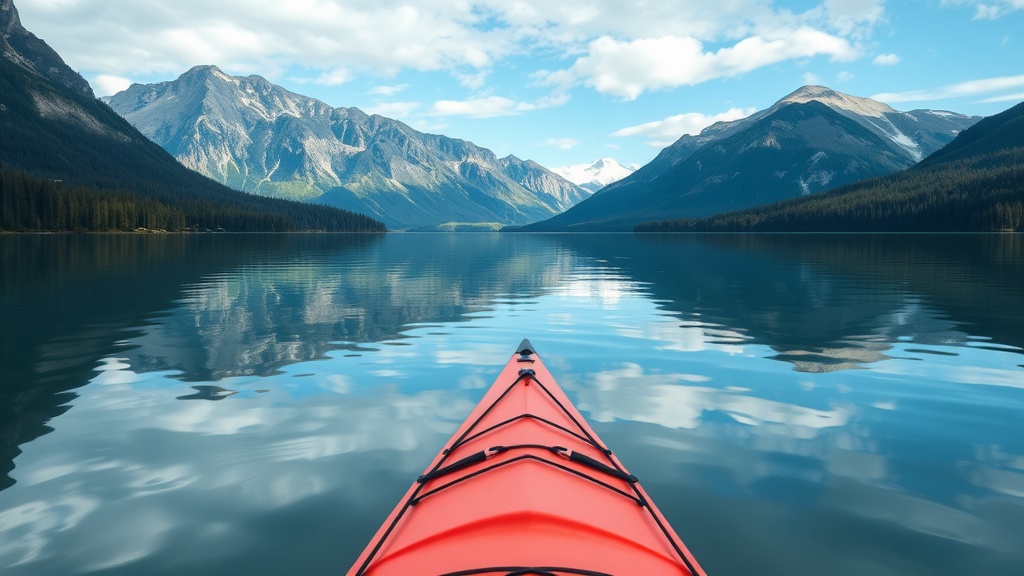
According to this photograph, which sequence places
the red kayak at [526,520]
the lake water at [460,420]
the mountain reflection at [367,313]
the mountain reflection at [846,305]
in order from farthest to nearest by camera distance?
the mountain reflection at [846,305], the mountain reflection at [367,313], the lake water at [460,420], the red kayak at [526,520]

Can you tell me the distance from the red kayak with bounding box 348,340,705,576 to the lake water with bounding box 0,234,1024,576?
210 centimetres

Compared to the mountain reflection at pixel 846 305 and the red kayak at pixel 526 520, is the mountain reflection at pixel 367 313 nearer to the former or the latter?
the mountain reflection at pixel 846 305

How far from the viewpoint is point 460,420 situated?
14.2 metres

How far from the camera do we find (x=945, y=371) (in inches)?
732

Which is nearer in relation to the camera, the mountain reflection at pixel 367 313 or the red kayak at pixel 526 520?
the red kayak at pixel 526 520

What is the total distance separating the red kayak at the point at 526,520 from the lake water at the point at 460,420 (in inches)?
82.8

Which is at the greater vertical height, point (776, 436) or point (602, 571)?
point (602, 571)

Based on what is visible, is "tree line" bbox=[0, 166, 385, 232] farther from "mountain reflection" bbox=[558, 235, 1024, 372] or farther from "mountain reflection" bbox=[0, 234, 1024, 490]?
"mountain reflection" bbox=[558, 235, 1024, 372]

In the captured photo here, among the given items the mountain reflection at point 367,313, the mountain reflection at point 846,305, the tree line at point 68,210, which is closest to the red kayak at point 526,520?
the mountain reflection at point 367,313

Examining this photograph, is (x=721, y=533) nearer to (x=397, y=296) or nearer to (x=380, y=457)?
(x=380, y=457)

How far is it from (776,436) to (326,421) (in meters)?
10.3

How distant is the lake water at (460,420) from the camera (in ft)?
28.1

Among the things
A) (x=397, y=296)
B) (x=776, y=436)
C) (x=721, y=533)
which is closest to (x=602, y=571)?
(x=721, y=533)

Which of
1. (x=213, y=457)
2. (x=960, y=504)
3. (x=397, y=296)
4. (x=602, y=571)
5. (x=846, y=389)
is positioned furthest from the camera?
(x=397, y=296)
